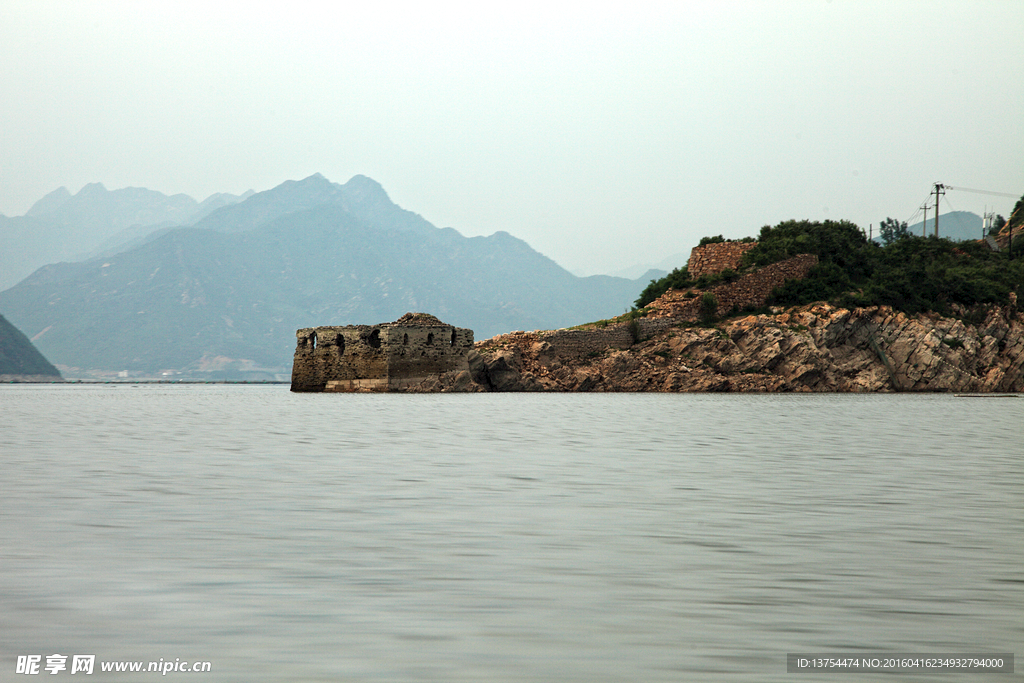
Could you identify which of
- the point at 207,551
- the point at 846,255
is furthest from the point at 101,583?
the point at 846,255

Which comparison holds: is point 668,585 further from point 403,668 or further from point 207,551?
point 207,551

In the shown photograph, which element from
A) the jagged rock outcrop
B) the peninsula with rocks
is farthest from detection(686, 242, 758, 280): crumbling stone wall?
the jagged rock outcrop

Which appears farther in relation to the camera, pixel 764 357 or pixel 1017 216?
pixel 1017 216

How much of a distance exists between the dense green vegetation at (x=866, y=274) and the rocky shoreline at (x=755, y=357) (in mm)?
1511

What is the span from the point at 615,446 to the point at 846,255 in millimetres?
47525

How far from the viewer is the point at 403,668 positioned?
4.03 meters

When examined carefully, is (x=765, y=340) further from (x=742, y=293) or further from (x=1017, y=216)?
(x=1017, y=216)

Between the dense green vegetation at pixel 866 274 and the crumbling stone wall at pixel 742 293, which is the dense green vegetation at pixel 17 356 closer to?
the dense green vegetation at pixel 866 274

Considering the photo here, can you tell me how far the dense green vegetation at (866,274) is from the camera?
54.7m

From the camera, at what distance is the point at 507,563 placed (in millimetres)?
6129

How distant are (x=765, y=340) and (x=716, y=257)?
10126 millimetres
